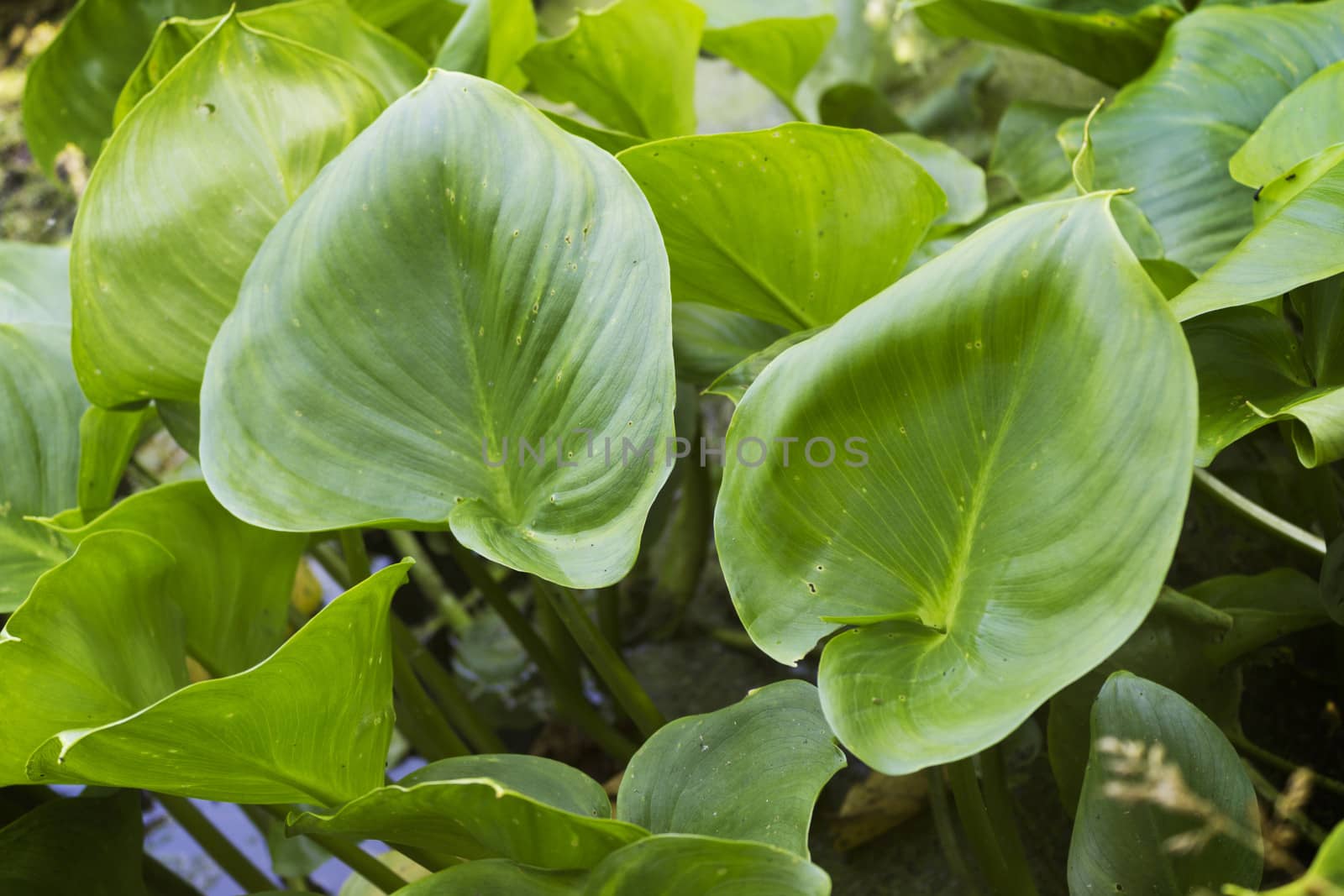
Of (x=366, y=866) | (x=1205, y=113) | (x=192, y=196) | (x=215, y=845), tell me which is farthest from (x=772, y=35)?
(x=215, y=845)

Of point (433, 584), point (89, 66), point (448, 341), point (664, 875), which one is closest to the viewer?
point (664, 875)

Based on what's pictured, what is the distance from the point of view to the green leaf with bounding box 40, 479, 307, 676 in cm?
61

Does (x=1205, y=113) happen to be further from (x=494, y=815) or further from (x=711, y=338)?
(x=494, y=815)

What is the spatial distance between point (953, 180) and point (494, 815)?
62cm

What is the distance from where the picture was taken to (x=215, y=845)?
88 centimetres

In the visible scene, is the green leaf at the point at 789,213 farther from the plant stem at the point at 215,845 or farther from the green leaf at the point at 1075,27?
the plant stem at the point at 215,845

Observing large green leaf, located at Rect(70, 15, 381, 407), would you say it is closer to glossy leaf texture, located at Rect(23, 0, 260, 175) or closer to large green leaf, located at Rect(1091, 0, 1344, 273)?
glossy leaf texture, located at Rect(23, 0, 260, 175)

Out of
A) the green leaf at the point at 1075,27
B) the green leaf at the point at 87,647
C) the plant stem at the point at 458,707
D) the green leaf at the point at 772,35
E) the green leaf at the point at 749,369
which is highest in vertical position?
the green leaf at the point at 87,647

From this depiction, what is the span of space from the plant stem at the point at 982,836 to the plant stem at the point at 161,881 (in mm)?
620

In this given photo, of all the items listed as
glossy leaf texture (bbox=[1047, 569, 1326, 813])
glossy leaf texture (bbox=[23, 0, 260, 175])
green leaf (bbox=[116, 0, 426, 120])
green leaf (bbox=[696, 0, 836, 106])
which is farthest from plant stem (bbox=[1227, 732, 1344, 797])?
glossy leaf texture (bbox=[23, 0, 260, 175])

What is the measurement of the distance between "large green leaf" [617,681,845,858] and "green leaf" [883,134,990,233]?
16.1 inches

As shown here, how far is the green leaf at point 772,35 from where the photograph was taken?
89 cm

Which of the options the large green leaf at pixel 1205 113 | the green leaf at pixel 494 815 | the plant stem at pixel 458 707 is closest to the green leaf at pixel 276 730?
the green leaf at pixel 494 815

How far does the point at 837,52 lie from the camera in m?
1.25
